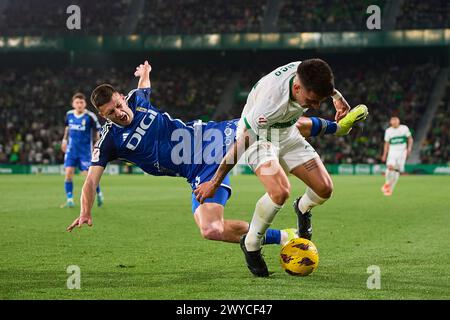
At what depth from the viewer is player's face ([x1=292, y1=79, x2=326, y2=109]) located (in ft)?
20.6

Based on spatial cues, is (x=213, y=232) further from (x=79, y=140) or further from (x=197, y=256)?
(x=79, y=140)

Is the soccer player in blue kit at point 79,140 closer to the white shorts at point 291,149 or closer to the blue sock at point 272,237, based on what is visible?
the white shorts at point 291,149

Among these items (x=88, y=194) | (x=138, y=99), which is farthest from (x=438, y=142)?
(x=88, y=194)

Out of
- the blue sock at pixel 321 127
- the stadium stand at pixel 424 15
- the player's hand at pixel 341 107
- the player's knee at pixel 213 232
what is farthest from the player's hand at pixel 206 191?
the stadium stand at pixel 424 15

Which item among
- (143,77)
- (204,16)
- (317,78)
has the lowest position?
(317,78)

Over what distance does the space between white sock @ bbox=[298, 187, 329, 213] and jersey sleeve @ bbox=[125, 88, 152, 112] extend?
200 centimetres

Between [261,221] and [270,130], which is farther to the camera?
[270,130]

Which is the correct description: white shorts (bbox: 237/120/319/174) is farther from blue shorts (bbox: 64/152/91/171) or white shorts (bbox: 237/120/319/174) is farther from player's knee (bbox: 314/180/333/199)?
blue shorts (bbox: 64/152/91/171)

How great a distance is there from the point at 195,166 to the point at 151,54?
134ft

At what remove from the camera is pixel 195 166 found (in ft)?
25.7

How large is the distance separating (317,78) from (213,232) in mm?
1911

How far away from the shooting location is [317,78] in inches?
243

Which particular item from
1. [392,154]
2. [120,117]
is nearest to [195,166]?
[120,117]
